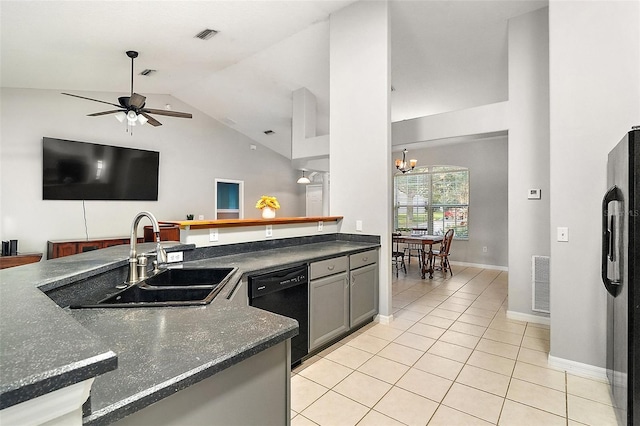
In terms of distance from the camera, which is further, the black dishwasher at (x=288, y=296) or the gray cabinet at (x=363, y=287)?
the gray cabinet at (x=363, y=287)

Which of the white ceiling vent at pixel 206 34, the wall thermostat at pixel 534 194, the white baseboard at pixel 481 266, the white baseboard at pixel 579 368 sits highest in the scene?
the white ceiling vent at pixel 206 34

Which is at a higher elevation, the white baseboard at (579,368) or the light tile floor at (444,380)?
the white baseboard at (579,368)

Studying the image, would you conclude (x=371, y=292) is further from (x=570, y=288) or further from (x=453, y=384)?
(x=570, y=288)

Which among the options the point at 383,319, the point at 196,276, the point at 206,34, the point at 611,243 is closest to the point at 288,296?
the point at 196,276

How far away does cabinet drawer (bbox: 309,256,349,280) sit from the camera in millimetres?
2693

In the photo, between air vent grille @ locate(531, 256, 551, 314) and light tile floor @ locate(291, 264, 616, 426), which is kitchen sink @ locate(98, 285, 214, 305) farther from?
air vent grille @ locate(531, 256, 551, 314)

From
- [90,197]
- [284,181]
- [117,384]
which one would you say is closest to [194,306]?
[117,384]

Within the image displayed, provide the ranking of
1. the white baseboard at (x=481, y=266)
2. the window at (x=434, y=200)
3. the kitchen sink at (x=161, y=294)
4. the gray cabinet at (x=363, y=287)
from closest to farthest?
1. the kitchen sink at (x=161, y=294)
2. the gray cabinet at (x=363, y=287)
3. the white baseboard at (x=481, y=266)
4. the window at (x=434, y=200)

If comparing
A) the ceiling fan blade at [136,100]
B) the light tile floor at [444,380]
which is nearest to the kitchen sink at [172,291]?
the light tile floor at [444,380]

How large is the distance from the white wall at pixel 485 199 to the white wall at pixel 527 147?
122 inches

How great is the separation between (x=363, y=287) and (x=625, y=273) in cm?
206

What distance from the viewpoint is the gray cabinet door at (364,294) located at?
316 cm

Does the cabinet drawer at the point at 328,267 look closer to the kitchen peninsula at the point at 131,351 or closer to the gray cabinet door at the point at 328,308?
the gray cabinet door at the point at 328,308

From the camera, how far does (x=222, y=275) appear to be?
216cm
